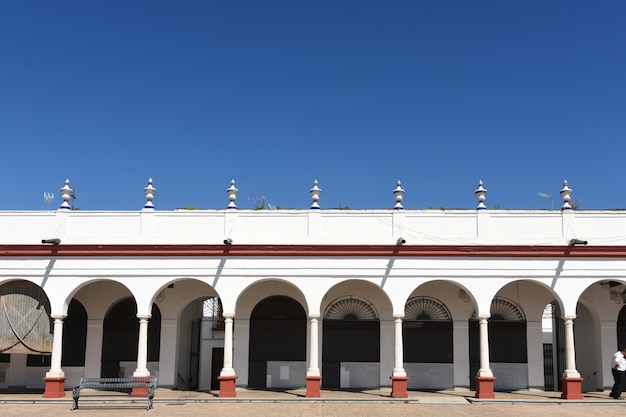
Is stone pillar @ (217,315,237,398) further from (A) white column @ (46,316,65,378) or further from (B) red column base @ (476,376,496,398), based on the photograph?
(B) red column base @ (476,376,496,398)

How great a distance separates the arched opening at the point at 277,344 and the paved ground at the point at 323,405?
1174 millimetres

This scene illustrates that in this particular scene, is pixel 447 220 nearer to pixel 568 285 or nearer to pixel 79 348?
pixel 568 285

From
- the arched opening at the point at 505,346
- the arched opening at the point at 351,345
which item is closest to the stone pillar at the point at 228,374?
the arched opening at the point at 351,345

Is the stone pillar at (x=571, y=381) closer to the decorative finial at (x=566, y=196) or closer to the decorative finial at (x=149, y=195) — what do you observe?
the decorative finial at (x=566, y=196)

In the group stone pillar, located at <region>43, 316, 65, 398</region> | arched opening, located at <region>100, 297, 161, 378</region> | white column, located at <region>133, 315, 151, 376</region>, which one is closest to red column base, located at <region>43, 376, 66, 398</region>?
stone pillar, located at <region>43, 316, 65, 398</region>

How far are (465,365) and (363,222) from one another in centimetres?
525

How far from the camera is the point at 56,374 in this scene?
17.7m

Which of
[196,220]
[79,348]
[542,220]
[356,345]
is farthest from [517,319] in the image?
[79,348]

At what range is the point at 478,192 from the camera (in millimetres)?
18703

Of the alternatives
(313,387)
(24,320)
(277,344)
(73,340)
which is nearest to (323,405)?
(313,387)

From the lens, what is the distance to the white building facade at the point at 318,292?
1808 centimetres

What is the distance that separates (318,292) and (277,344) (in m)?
2.82

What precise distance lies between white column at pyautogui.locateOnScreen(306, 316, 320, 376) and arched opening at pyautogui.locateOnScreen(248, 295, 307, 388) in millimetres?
2044

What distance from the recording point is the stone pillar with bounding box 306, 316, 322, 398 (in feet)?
57.5
